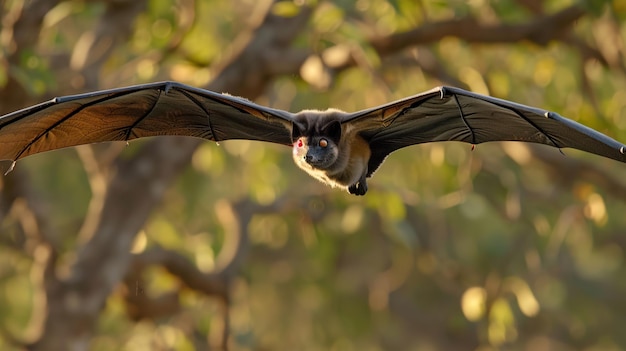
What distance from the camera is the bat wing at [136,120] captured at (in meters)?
7.64

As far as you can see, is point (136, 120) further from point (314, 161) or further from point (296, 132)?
point (314, 161)

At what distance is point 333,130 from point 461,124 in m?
1.24

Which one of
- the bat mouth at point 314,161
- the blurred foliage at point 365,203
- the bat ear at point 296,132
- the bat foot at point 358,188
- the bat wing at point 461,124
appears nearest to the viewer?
the bat mouth at point 314,161

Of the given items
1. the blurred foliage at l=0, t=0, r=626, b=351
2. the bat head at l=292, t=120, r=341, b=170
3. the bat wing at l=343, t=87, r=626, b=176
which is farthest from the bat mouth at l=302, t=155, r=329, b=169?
the blurred foliage at l=0, t=0, r=626, b=351

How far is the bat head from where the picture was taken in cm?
686

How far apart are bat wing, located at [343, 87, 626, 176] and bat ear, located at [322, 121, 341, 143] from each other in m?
0.07

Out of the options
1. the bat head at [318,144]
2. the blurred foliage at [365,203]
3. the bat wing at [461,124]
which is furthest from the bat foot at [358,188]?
the blurred foliage at [365,203]

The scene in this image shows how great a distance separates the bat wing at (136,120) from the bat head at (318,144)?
1.54 feet

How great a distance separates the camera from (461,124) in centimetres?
792

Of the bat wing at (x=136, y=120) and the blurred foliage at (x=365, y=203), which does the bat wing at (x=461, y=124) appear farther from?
the blurred foliage at (x=365, y=203)

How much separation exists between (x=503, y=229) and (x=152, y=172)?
10.4 metres

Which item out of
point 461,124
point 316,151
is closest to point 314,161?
point 316,151

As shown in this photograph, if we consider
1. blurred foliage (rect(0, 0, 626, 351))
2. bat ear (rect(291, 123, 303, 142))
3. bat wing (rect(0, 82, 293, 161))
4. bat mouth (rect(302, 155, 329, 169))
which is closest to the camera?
bat mouth (rect(302, 155, 329, 169))

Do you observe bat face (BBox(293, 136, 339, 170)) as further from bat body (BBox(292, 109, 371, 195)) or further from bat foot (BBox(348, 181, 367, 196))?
bat foot (BBox(348, 181, 367, 196))
